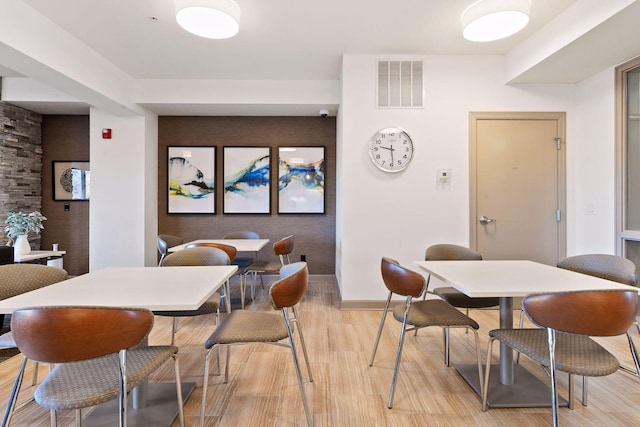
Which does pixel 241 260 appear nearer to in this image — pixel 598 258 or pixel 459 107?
pixel 459 107

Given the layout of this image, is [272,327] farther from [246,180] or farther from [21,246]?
[21,246]

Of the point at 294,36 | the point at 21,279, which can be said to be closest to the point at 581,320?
the point at 21,279

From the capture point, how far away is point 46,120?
17.3 feet

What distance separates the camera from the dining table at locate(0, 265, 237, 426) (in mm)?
1456

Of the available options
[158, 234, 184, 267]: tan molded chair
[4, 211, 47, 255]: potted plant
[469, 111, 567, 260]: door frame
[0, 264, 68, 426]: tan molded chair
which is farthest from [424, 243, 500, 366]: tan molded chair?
[4, 211, 47, 255]: potted plant

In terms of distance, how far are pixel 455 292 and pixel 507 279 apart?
790 millimetres

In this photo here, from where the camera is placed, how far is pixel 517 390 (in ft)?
6.88

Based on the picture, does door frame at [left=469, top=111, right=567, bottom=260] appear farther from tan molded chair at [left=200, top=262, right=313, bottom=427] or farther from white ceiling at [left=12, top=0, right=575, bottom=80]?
tan molded chair at [left=200, top=262, right=313, bottom=427]

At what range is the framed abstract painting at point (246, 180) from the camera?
17.1ft

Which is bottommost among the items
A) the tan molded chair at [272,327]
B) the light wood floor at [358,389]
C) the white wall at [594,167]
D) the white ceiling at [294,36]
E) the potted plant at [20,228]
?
the light wood floor at [358,389]

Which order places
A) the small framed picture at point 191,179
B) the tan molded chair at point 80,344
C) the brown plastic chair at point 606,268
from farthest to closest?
1. the small framed picture at point 191,179
2. the brown plastic chair at point 606,268
3. the tan molded chair at point 80,344

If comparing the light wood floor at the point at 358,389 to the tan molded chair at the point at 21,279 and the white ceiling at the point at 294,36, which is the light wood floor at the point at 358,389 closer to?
the tan molded chair at the point at 21,279

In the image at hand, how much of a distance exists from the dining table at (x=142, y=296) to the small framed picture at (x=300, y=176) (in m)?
3.00

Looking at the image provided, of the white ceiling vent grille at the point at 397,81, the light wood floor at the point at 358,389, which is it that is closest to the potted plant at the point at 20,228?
the light wood floor at the point at 358,389
